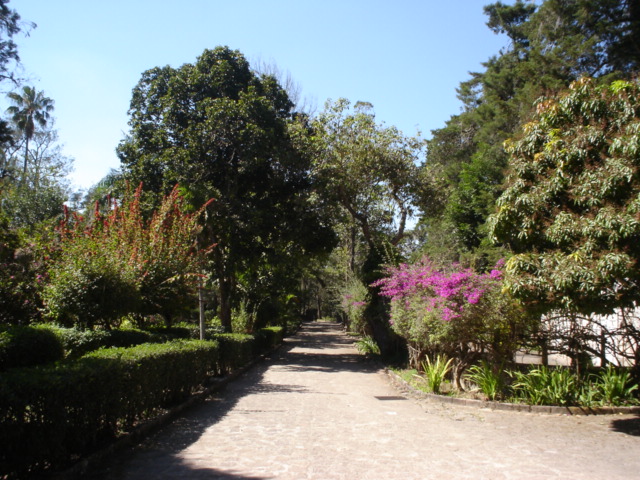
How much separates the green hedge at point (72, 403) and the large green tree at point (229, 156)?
11.9m

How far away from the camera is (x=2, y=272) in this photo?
1234 centimetres

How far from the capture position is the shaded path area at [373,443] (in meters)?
5.84

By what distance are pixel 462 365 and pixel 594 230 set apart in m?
5.46

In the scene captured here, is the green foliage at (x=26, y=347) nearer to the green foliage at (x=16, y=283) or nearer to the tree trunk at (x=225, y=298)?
the green foliage at (x=16, y=283)

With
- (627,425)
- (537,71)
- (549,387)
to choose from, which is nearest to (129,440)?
(549,387)

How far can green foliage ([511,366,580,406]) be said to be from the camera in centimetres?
955

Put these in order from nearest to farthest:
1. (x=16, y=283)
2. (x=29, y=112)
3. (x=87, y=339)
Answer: (x=87, y=339), (x=16, y=283), (x=29, y=112)

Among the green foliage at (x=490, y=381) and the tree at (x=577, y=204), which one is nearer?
the tree at (x=577, y=204)

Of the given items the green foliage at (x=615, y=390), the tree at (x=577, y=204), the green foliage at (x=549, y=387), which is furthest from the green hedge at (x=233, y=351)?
the green foliage at (x=615, y=390)

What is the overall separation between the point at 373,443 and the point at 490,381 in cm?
420

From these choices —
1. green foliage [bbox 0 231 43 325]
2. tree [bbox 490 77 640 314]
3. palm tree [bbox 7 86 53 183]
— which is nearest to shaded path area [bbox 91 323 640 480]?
tree [bbox 490 77 640 314]

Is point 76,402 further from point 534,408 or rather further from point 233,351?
point 233,351

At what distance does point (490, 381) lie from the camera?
10.4m

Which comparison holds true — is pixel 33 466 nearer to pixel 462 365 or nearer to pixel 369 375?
pixel 462 365
